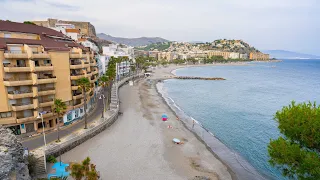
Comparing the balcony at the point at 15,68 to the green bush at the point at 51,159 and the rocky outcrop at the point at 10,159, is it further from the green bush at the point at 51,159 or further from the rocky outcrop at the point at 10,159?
the rocky outcrop at the point at 10,159

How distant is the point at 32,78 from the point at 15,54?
4.13 m

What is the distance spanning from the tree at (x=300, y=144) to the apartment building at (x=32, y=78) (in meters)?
33.6

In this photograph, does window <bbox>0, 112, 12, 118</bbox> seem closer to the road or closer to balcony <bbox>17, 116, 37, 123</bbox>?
balcony <bbox>17, 116, 37, 123</bbox>

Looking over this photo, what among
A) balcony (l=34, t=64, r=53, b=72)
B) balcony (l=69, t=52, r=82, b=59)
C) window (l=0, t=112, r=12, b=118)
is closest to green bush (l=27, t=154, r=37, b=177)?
window (l=0, t=112, r=12, b=118)

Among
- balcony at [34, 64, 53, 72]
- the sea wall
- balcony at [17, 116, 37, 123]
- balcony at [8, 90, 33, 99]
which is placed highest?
balcony at [34, 64, 53, 72]

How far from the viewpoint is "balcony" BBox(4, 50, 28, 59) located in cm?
3109

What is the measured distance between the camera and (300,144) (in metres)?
20.1

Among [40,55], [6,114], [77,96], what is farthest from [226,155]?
[6,114]

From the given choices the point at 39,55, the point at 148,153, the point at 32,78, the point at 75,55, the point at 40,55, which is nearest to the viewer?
the point at 32,78

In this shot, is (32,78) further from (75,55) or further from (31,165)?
(31,165)

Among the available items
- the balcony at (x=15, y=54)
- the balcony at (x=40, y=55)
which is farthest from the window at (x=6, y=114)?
the balcony at (x=40, y=55)

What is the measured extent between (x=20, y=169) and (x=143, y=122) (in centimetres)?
3068

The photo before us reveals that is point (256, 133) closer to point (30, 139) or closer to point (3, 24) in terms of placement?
point (30, 139)

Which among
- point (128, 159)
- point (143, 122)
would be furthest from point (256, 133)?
point (128, 159)
